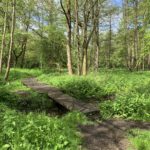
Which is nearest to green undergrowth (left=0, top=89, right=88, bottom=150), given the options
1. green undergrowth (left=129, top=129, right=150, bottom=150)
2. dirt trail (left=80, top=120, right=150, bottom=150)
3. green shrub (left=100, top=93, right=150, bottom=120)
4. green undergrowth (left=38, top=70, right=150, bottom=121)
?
dirt trail (left=80, top=120, right=150, bottom=150)

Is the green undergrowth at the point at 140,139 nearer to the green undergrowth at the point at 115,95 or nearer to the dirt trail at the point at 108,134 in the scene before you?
the dirt trail at the point at 108,134

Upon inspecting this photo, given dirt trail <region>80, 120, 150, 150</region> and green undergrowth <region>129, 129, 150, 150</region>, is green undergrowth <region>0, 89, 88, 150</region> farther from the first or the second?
green undergrowth <region>129, 129, 150, 150</region>

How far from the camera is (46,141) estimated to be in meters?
5.57

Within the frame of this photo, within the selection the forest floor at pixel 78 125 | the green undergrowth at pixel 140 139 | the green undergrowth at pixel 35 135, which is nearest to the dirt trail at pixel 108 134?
the forest floor at pixel 78 125

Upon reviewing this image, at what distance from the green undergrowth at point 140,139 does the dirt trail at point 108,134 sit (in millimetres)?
154

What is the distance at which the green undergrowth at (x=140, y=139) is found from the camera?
6.15 meters

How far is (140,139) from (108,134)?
93cm

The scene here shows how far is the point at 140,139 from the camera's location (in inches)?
256

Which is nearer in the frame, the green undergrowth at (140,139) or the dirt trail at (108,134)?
the green undergrowth at (140,139)

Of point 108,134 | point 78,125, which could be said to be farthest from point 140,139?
point 78,125

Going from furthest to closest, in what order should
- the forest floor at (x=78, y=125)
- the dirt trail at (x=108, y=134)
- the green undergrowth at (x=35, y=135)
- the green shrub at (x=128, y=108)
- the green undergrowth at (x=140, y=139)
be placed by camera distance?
the green shrub at (x=128, y=108) → the dirt trail at (x=108, y=134) → the green undergrowth at (x=140, y=139) → the forest floor at (x=78, y=125) → the green undergrowth at (x=35, y=135)

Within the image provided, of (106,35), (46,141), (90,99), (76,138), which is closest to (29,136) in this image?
(46,141)

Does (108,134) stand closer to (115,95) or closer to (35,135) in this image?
(35,135)

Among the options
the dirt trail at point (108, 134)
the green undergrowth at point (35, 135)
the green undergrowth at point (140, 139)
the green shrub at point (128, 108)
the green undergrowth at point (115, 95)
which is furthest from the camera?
the green undergrowth at point (115, 95)
